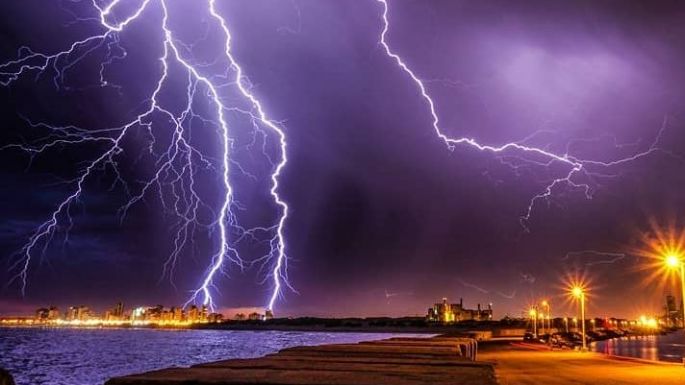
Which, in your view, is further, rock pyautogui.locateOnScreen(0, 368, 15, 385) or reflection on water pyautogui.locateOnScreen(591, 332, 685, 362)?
reflection on water pyautogui.locateOnScreen(591, 332, 685, 362)

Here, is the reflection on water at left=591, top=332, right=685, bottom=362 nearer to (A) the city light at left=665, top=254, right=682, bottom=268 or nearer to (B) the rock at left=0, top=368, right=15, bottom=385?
(A) the city light at left=665, top=254, right=682, bottom=268

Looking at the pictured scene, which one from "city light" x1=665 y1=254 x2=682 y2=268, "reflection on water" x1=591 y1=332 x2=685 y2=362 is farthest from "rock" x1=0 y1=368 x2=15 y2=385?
"reflection on water" x1=591 y1=332 x2=685 y2=362

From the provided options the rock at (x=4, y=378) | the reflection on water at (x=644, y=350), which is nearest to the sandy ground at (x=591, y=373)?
the reflection on water at (x=644, y=350)

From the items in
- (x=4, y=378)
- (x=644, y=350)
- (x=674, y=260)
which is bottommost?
(x=644, y=350)

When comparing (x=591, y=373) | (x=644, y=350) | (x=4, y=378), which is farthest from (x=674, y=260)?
(x=644, y=350)

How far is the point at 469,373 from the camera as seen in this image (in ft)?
10.2

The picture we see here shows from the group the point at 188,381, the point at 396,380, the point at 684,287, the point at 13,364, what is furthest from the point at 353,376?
the point at 13,364

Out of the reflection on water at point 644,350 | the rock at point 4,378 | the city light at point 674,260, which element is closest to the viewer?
the rock at point 4,378

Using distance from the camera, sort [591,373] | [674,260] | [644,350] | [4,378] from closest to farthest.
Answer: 1. [4,378]
2. [591,373]
3. [674,260]
4. [644,350]

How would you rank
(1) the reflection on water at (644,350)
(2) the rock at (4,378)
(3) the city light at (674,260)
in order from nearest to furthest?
(2) the rock at (4,378) → (3) the city light at (674,260) → (1) the reflection on water at (644,350)

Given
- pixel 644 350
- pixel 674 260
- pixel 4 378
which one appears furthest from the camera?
pixel 644 350

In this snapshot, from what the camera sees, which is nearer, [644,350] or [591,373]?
[591,373]

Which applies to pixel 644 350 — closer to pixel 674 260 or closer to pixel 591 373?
pixel 674 260

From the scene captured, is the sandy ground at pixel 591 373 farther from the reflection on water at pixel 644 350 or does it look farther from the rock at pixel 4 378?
the rock at pixel 4 378
